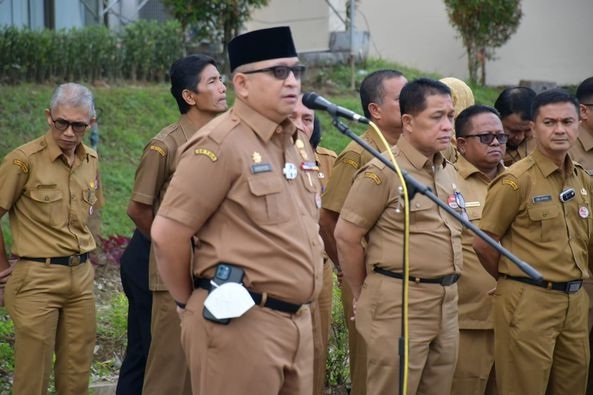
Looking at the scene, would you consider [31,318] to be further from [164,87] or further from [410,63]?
[410,63]

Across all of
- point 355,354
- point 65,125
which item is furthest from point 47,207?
point 355,354

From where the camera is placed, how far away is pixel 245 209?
4734 millimetres

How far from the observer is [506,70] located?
1750cm

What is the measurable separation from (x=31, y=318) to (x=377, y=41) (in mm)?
11983

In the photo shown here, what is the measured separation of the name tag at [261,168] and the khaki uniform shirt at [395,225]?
1.15 meters

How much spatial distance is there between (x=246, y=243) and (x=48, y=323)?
260cm

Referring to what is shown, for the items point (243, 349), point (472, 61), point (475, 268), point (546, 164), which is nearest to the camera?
point (243, 349)

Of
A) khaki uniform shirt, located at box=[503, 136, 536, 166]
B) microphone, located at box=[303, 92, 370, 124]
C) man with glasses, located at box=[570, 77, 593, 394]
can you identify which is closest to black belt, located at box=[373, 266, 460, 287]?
microphone, located at box=[303, 92, 370, 124]

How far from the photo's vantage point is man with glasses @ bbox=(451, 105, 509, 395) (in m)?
6.83

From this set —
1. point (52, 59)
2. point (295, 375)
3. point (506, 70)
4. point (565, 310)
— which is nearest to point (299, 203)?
point (295, 375)

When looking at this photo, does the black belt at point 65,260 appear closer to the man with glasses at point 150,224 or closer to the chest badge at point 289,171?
the man with glasses at point 150,224

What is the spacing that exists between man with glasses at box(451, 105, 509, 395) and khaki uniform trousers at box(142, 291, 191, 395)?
67.9 inches

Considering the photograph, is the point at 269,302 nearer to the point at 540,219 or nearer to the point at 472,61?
the point at 540,219

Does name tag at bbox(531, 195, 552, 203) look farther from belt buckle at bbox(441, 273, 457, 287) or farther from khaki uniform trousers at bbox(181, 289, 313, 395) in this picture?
khaki uniform trousers at bbox(181, 289, 313, 395)
